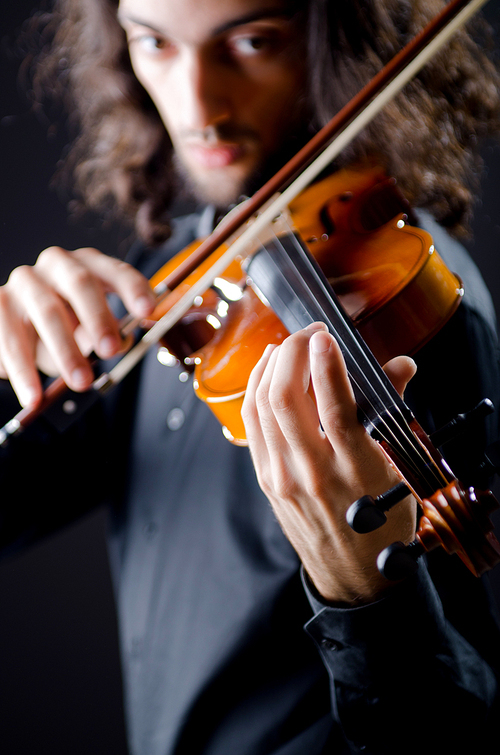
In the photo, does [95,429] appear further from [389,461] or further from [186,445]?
[389,461]

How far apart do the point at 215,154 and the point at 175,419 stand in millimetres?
370

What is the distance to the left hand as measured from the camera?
0.40 meters

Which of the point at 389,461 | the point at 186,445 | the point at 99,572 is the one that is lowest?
the point at 99,572

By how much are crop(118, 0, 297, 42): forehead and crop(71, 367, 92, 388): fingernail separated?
402 millimetres

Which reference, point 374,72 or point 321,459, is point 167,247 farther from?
point 321,459

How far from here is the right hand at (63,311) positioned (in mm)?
555

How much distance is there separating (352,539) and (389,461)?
80 millimetres

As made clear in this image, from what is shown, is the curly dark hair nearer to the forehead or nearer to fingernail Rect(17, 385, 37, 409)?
the forehead

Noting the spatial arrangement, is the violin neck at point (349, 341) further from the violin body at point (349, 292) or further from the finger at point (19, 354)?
the finger at point (19, 354)

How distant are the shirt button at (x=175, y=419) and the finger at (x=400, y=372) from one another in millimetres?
422

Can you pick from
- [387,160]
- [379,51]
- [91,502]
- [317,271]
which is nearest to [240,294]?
[317,271]

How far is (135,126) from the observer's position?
3.09 feet

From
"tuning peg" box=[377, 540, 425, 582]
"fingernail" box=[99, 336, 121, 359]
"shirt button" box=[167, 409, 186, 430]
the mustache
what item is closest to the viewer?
"tuning peg" box=[377, 540, 425, 582]

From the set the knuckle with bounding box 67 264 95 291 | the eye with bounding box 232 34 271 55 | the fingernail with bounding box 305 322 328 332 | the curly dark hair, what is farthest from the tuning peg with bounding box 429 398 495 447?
the eye with bounding box 232 34 271 55
